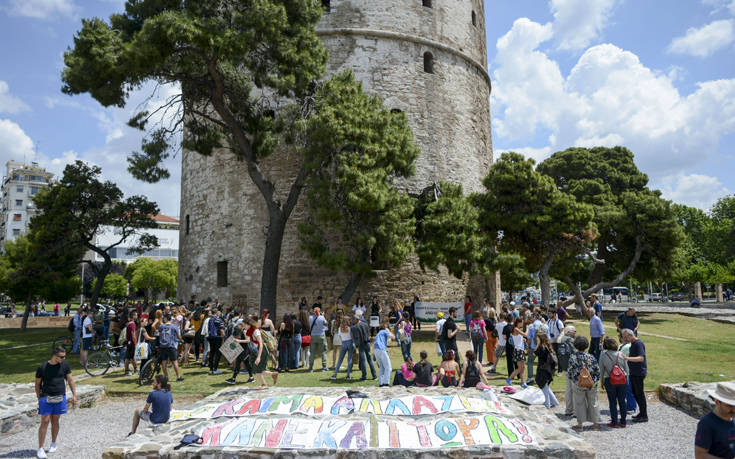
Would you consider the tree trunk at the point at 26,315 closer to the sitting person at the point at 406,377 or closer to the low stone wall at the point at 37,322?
the low stone wall at the point at 37,322

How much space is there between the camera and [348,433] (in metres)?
6.01

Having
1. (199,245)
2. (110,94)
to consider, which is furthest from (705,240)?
(110,94)

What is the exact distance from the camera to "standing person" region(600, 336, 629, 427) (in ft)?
23.9

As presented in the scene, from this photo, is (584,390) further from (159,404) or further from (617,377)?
(159,404)

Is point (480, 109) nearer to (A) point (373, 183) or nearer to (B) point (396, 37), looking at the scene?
(B) point (396, 37)

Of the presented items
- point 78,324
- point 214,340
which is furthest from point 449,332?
point 78,324

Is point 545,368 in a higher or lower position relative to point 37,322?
higher

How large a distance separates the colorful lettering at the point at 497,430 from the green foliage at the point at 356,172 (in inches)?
343

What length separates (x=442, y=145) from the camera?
66.2ft

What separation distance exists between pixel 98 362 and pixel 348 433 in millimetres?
8837

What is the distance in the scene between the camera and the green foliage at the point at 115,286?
48250 mm

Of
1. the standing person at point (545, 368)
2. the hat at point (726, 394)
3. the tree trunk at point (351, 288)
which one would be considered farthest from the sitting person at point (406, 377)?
the tree trunk at point (351, 288)

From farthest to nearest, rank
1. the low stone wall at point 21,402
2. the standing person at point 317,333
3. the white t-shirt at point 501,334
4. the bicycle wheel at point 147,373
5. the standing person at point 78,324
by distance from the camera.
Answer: the standing person at point 78,324 → the standing person at point 317,333 → the white t-shirt at point 501,334 → the bicycle wheel at point 147,373 → the low stone wall at point 21,402

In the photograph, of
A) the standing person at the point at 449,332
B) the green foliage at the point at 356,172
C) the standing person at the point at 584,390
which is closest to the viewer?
the standing person at the point at 584,390
